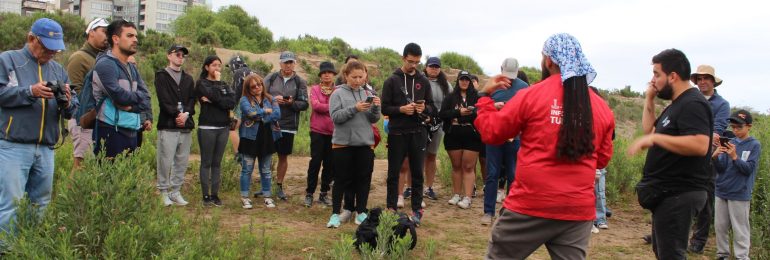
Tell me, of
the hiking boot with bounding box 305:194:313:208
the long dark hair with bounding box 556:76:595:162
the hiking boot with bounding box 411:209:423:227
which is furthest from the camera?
the hiking boot with bounding box 305:194:313:208

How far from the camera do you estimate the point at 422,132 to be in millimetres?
6586

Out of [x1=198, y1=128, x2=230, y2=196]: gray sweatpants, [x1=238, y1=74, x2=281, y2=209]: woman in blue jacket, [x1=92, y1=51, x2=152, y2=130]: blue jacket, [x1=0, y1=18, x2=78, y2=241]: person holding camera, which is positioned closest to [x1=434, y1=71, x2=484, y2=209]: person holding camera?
[x1=238, y1=74, x2=281, y2=209]: woman in blue jacket

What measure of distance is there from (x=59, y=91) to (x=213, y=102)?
2.48 m

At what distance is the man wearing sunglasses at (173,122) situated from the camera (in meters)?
6.40

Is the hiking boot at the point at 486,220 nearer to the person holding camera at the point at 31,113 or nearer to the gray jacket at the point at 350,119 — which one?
the gray jacket at the point at 350,119

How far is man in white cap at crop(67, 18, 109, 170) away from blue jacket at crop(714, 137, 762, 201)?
5943mm

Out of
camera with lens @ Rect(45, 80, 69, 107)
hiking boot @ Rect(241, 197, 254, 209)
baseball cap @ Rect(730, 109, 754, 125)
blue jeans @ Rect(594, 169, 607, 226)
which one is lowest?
hiking boot @ Rect(241, 197, 254, 209)

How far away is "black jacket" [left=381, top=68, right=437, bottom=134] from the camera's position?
249 inches

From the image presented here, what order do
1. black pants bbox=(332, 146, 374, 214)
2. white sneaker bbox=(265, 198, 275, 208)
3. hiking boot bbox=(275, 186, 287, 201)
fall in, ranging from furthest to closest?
hiking boot bbox=(275, 186, 287, 201) < white sneaker bbox=(265, 198, 275, 208) < black pants bbox=(332, 146, 374, 214)

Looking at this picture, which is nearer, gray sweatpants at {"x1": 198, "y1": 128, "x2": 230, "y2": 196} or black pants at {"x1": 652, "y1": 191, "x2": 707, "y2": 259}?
black pants at {"x1": 652, "y1": 191, "x2": 707, "y2": 259}

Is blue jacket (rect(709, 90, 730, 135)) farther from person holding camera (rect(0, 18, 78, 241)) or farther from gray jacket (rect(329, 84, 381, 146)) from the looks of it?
person holding camera (rect(0, 18, 78, 241))

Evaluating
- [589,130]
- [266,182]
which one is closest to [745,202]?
[589,130]

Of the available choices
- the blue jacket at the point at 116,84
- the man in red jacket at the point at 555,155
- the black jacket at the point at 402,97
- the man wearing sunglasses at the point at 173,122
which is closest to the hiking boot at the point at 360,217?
the black jacket at the point at 402,97

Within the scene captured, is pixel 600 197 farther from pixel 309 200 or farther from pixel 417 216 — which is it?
pixel 309 200
